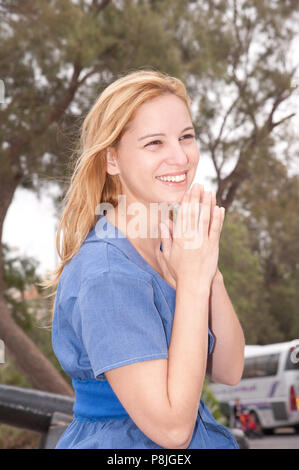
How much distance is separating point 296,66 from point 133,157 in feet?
22.3

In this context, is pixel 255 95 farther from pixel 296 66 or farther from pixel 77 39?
pixel 77 39

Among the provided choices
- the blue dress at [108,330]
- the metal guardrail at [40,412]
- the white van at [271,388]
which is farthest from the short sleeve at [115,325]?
the white van at [271,388]

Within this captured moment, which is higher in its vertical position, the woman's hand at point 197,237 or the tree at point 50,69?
the tree at point 50,69

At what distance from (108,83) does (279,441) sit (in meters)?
9.18

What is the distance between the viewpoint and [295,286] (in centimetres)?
1605

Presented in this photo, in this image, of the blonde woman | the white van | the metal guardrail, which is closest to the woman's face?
the blonde woman

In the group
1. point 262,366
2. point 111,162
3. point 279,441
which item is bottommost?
point 279,441

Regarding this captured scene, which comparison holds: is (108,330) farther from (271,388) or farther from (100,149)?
(271,388)

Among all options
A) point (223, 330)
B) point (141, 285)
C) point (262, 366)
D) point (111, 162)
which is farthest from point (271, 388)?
point (141, 285)

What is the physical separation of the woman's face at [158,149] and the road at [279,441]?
34.4 ft

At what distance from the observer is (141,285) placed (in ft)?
3.07

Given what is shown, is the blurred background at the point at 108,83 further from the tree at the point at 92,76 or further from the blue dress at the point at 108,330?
the blue dress at the point at 108,330

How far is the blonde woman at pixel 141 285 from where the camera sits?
2.91 feet
